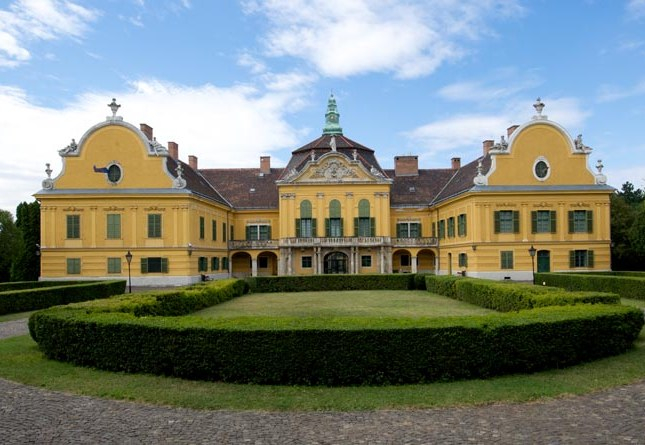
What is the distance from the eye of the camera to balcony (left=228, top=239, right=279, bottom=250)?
4788 centimetres

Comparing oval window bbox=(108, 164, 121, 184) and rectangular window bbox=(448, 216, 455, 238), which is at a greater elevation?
oval window bbox=(108, 164, 121, 184)

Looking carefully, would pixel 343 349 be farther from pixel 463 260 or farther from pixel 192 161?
pixel 192 161

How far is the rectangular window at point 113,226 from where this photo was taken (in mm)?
39844

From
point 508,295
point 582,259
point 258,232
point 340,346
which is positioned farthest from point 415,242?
point 340,346

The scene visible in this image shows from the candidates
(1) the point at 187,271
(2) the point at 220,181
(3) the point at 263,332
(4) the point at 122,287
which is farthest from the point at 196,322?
(2) the point at 220,181

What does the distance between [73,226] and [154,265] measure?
6266 mm

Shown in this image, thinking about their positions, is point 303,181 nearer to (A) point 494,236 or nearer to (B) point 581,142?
(A) point 494,236

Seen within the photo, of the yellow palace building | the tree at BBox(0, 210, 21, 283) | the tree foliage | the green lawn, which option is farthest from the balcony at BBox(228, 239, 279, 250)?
the tree foliage

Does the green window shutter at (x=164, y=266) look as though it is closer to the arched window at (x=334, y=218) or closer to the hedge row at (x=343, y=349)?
the arched window at (x=334, y=218)

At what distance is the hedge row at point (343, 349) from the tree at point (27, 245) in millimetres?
38948

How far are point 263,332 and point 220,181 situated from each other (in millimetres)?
42765

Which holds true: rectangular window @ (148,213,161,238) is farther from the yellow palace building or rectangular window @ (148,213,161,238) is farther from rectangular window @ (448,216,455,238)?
rectangular window @ (448,216,455,238)

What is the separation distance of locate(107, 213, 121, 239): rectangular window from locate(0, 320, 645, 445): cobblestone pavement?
3183 cm

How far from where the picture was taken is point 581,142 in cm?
4078
